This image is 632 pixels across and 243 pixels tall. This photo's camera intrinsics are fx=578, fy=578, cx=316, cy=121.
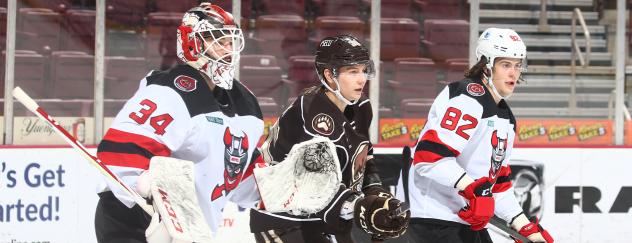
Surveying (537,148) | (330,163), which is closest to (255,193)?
(330,163)

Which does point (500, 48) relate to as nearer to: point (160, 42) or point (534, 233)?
point (534, 233)

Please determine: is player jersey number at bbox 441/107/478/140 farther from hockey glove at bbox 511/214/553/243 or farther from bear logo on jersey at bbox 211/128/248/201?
bear logo on jersey at bbox 211/128/248/201

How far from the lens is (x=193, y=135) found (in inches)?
58.8

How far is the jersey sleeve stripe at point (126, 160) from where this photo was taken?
1.34 m

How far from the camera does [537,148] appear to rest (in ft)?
12.2

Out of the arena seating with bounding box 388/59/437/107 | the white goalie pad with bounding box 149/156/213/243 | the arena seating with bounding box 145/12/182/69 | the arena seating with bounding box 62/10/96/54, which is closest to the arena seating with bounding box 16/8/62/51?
the arena seating with bounding box 62/10/96/54

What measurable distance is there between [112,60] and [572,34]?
10.3 feet

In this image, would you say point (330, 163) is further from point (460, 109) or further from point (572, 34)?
point (572, 34)

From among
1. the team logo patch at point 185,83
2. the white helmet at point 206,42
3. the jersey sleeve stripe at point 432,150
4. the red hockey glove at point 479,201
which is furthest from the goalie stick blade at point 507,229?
the team logo patch at point 185,83

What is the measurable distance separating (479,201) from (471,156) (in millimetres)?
236

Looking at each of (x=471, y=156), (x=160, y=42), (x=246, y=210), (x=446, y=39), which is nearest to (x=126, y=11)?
(x=160, y=42)

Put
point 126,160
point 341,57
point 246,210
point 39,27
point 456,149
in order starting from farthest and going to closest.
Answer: point 39,27 → point 246,210 → point 456,149 → point 341,57 → point 126,160

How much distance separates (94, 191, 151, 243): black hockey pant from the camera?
151cm

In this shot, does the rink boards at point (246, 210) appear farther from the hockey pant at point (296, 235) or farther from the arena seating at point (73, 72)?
the hockey pant at point (296, 235)
